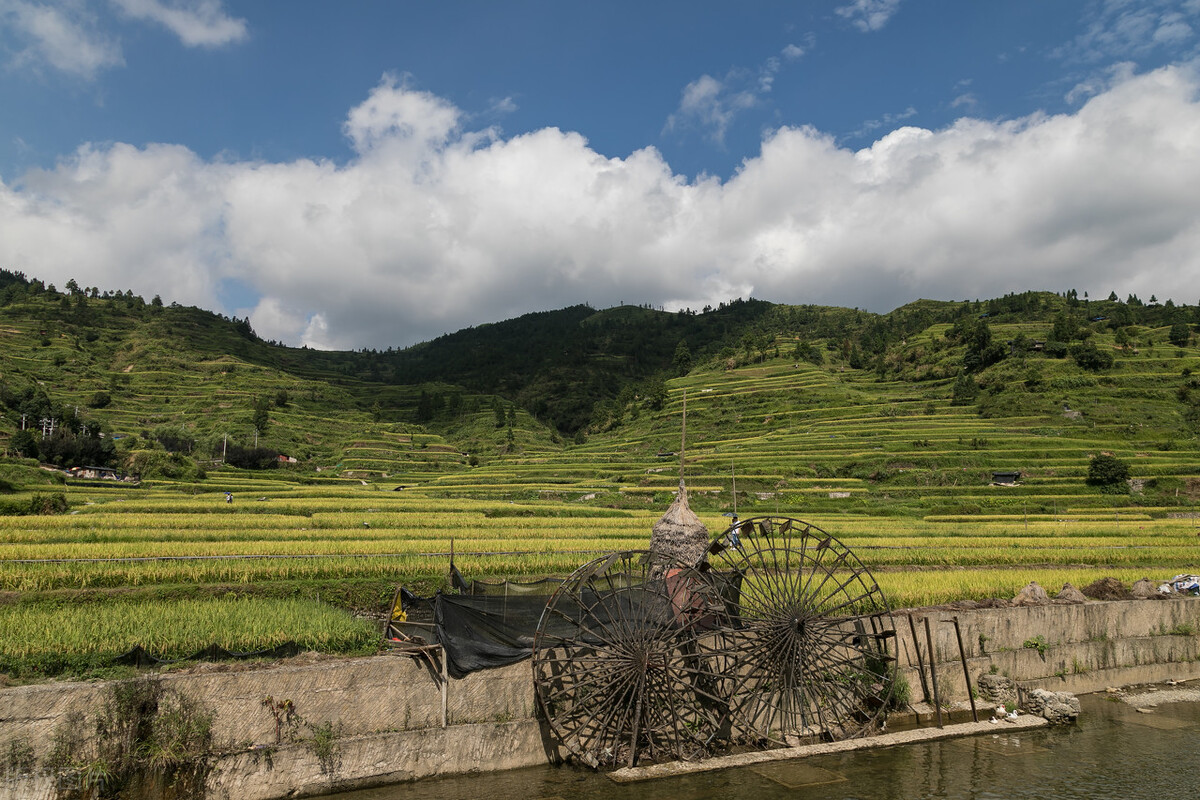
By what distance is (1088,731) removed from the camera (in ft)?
48.5

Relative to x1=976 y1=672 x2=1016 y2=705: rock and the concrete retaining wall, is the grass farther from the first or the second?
x1=976 y1=672 x2=1016 y2=705: rock

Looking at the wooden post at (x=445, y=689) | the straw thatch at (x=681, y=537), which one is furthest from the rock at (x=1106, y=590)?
the wooden post at (x=445, y=689)

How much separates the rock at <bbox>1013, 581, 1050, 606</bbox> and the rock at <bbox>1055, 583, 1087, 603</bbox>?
36cm

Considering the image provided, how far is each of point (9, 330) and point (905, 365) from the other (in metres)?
146

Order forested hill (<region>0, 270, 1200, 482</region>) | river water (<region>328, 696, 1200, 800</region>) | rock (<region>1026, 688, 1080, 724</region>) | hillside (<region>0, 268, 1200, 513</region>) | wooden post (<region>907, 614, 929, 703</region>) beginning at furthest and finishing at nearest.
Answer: forested hill (<region>0, 270, 1200, 482</region>)
hillside (<region>0, 268, 1200, 513</region>)
wooden post (<region>907, 614, 929, 703</region>)
rock (<region>1026, 688, 1080, 724</region>)
river water (<region>328, 696, 1200, 800</region>)

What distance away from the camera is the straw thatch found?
14945 millimetres

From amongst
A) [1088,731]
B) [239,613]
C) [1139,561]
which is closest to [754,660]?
[1088,731]

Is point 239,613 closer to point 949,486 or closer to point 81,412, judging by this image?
point 949,486

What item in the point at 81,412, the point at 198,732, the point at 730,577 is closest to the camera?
the point at 198,732

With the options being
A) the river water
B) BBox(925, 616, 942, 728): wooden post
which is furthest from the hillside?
the river water

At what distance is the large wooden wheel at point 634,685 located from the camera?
11.6 meters

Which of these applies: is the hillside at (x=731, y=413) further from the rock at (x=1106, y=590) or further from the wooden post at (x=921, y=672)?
Result: the wooden post at (x=921, y=672)

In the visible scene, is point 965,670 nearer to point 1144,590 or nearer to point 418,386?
point 1144,590

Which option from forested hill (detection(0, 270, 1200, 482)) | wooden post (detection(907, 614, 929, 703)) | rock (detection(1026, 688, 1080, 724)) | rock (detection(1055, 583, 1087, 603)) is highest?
forested hill (detection(0, 270, 1200, 482))
